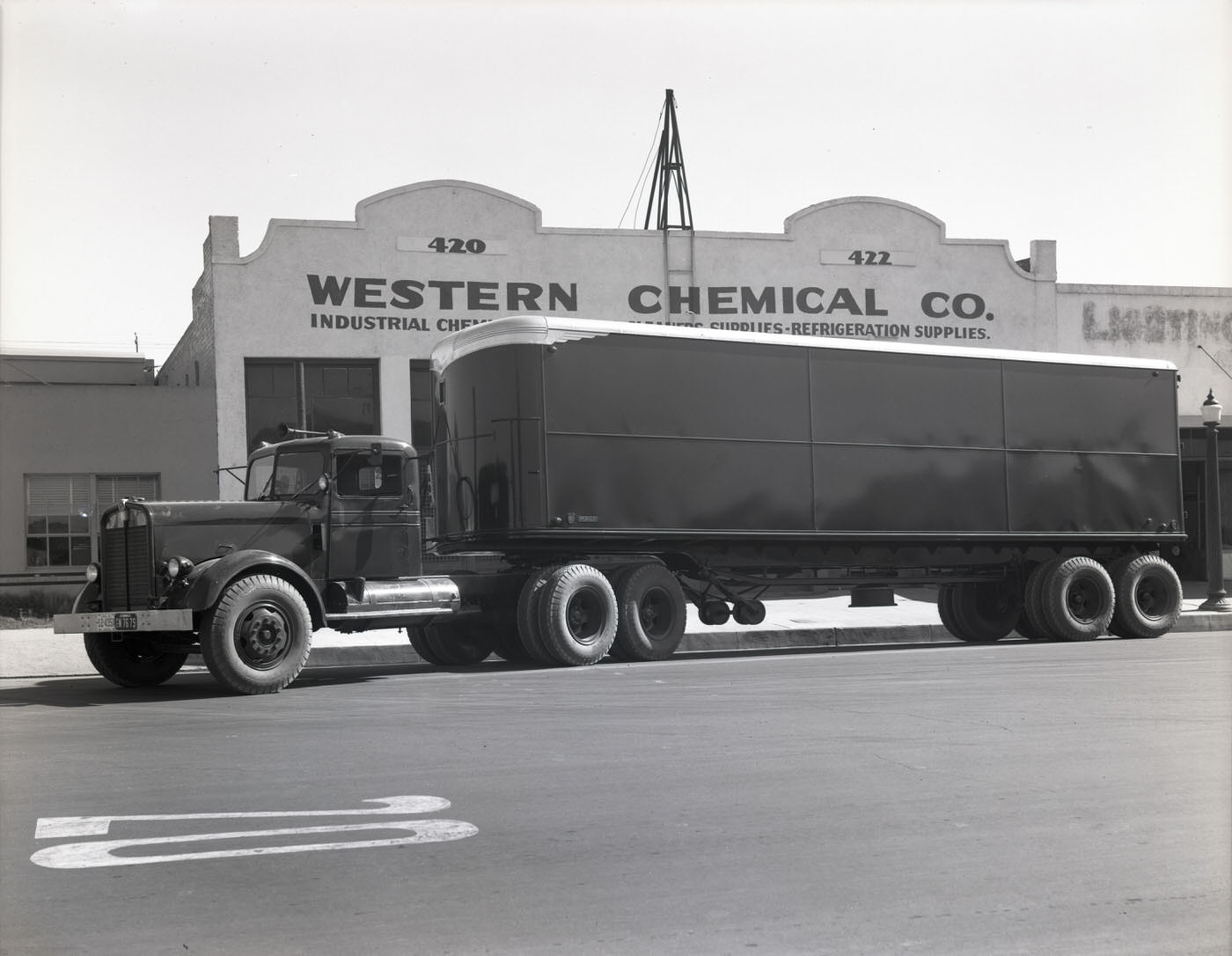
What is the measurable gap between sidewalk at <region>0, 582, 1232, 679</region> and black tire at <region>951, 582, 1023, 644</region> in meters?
0.44

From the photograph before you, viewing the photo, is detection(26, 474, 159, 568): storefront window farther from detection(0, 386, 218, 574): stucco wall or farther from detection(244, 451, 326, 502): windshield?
detection(244, 451, 326, 502): windshield

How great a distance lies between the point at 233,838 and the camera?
601 centimetres

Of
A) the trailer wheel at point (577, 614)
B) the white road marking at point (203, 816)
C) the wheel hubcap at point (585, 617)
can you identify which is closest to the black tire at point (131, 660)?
the trailer wheel at point (577, 614)

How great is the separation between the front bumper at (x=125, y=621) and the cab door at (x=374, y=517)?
1861mm

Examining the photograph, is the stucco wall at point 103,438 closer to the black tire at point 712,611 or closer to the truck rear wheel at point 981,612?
the black tire at point 712,611

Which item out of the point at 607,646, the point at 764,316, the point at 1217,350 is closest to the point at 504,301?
the point at 764,316

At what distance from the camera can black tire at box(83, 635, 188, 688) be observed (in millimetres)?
13242

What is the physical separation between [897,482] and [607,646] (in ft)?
14.1

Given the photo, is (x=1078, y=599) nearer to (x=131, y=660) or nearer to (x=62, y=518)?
(x=131, y=660)

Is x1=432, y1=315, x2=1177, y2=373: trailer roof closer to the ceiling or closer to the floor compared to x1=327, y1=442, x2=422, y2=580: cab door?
closer to the ceiling

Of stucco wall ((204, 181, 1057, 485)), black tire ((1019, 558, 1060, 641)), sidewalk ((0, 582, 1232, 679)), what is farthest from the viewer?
stucco wall ((204, 181, 1057, 485))

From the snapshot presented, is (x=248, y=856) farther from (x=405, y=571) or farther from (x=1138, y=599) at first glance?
(x=1138, y=599)

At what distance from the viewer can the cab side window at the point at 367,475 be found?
14.0m

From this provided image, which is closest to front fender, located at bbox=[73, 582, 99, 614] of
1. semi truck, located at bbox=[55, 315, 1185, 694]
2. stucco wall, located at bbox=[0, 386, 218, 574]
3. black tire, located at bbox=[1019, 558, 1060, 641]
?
semi truck, located at bbox=[55, 315, 1185, 694]
